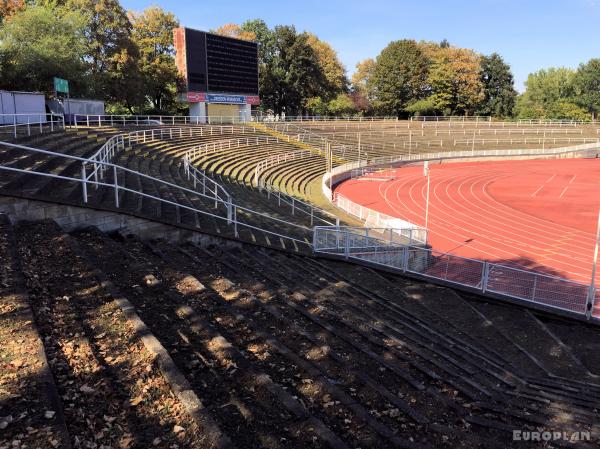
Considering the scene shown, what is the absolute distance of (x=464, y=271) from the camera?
1240cm

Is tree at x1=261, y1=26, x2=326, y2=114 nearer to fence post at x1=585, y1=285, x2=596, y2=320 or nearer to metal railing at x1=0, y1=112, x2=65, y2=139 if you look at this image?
metal railing at x1=0, y1=112, x2=65, y2=139

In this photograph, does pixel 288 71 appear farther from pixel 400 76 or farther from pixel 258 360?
pixel 258 360

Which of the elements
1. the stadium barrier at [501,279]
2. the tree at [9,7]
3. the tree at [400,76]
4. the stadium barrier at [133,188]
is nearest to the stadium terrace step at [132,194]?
the stadium barrier at [133,188]

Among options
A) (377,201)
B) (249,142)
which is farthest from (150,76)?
(377,201)

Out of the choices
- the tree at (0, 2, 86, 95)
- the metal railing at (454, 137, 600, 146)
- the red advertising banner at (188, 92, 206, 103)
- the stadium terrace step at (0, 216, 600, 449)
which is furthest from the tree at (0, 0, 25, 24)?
the metal railing at (454, 137, 600, 146)

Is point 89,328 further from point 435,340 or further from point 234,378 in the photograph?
point 435,340

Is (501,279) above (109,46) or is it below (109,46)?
below

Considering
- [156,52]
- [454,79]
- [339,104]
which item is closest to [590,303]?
[156,52]

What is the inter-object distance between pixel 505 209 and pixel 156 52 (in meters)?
49.3

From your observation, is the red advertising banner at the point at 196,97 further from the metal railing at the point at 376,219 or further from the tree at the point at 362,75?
the tree at the point at 362,75

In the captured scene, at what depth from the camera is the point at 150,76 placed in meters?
55.6

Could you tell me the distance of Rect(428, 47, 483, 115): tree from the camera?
3398 inches

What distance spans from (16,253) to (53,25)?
39.0 m

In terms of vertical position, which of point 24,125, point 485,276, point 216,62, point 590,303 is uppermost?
point 216,62
